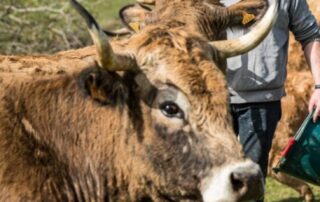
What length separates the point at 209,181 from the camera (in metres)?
5.30

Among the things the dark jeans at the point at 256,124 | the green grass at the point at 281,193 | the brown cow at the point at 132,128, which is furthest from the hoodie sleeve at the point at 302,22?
the green grass at the point at 281,193

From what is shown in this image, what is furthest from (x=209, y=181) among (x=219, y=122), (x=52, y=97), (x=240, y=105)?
(x=240, y=105)

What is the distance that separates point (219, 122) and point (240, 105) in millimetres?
1882

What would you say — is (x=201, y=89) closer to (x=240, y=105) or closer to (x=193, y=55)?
(x=193, y=55)

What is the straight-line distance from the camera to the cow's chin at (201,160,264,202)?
514 cm

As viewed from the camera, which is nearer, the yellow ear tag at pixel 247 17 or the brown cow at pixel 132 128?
the brown cow at pixel 132 128

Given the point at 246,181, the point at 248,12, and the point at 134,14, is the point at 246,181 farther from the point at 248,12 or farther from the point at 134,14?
the point at 134,14

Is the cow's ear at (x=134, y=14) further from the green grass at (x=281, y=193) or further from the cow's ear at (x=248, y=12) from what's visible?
the green grass at (x=281, y=193)

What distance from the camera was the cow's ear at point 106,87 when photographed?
18.3 ft

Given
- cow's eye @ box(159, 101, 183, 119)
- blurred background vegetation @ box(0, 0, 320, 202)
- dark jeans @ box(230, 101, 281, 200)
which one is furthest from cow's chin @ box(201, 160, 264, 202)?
blurred background vegetation @ box(0, 0, 320, 202)

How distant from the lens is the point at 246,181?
5133mm

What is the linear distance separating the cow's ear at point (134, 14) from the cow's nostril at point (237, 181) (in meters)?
2.19

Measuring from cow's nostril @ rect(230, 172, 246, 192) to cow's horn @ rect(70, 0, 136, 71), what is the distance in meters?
1.00

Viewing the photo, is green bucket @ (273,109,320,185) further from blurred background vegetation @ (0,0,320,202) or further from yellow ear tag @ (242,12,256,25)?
blurred background vegetation @ (0,0,320,202)
